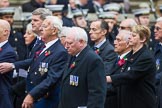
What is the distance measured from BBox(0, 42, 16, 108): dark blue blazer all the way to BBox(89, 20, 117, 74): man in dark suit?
164 cm

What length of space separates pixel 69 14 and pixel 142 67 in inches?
244

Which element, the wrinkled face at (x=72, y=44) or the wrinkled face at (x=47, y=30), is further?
the wrinkled face at (x=47, y=30)

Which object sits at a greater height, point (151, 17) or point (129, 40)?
point (129, 40)

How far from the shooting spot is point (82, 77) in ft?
32.1

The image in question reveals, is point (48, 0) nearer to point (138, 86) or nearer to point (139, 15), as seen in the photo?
point (139, 15)

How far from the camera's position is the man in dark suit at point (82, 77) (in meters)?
9.56

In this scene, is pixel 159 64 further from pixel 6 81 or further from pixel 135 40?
pixel 6 81

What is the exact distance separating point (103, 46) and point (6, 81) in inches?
80.1

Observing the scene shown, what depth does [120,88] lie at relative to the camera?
1135 centimetres

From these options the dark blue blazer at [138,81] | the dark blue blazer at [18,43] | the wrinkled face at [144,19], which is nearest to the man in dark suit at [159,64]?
the dark blue blazer at [138,81]

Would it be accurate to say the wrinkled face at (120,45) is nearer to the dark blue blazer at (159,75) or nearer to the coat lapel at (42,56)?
the dark blue blazer at (159,75)

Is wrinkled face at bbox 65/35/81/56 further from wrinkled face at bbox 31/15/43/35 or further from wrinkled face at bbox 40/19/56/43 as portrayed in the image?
wrinkled face at bbox 31/15/43/35

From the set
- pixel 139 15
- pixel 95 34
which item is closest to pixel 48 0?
pixel 139 15

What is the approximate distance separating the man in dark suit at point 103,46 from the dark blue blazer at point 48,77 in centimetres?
112
